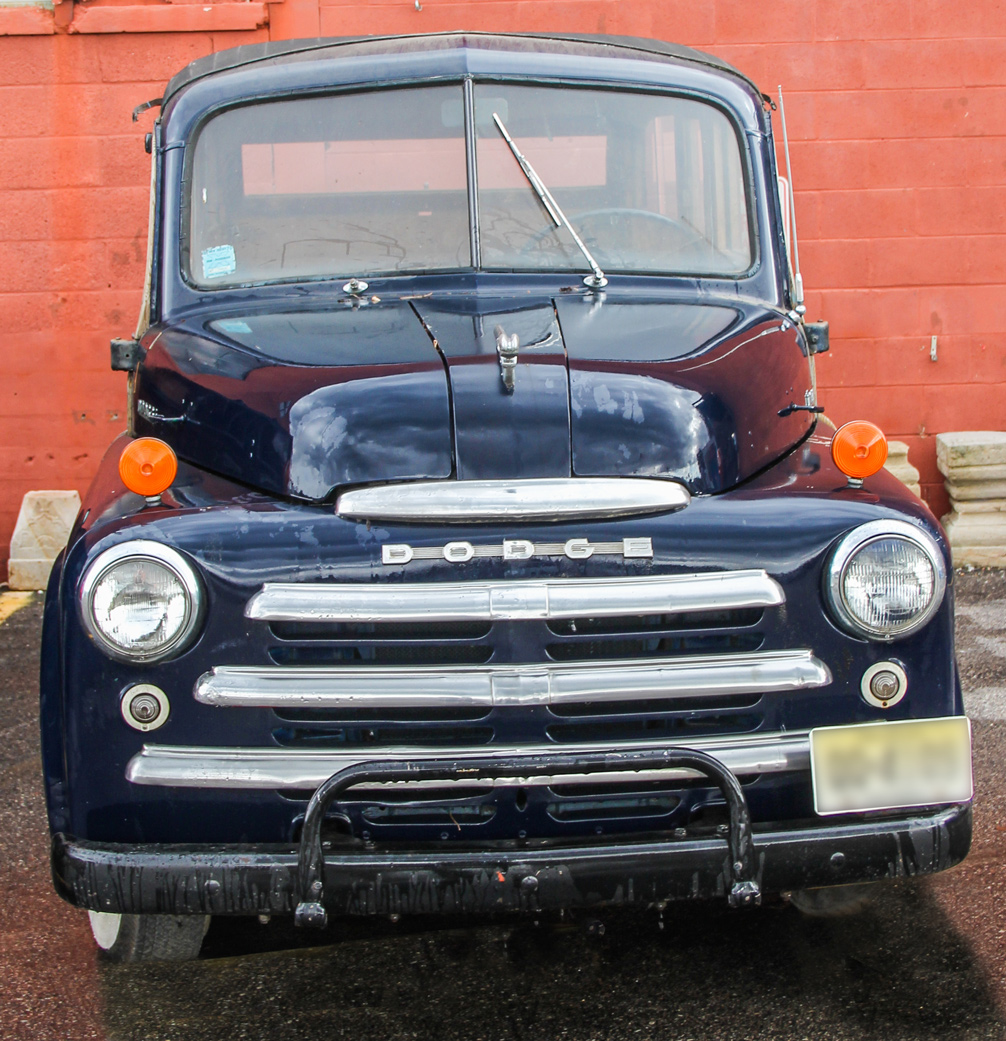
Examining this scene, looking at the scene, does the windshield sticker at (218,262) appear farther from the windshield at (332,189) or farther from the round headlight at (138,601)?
the round headlight at (138,601)

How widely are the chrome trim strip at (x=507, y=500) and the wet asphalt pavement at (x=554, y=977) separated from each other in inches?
32.3

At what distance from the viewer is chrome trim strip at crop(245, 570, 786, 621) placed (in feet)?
7.23

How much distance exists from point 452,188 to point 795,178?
403 cm

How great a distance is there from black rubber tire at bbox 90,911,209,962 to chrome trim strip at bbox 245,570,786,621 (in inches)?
37.3

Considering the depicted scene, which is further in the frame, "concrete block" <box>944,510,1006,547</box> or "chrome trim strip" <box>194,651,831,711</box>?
"concrete block" <box>944,510,1006,547</box>

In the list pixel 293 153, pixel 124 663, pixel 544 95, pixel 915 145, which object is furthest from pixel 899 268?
pixel 124 663

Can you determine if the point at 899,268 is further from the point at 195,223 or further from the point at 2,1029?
the point at 2,1029

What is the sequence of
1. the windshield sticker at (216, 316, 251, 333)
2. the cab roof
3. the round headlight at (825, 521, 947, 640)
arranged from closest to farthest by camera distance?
the round headlight at (825, 521, 947, 640) → the windshield sticker at (216, 316, 251, 333) → the cab roof

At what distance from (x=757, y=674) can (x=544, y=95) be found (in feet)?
5.84

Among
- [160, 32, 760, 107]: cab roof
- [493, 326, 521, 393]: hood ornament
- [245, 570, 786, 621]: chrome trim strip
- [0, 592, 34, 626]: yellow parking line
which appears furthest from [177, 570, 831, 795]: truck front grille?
[0, 592, 34, 626]: yellow parking line

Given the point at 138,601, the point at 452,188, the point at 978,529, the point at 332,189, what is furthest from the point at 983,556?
the point at 138,601

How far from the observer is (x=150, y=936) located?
2783 mm

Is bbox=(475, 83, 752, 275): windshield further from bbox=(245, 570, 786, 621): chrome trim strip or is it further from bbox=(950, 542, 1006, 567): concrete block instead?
bbox=(950, 542, 1006, 567): concrete block

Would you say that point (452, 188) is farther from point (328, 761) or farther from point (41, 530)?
point (41, 530)
